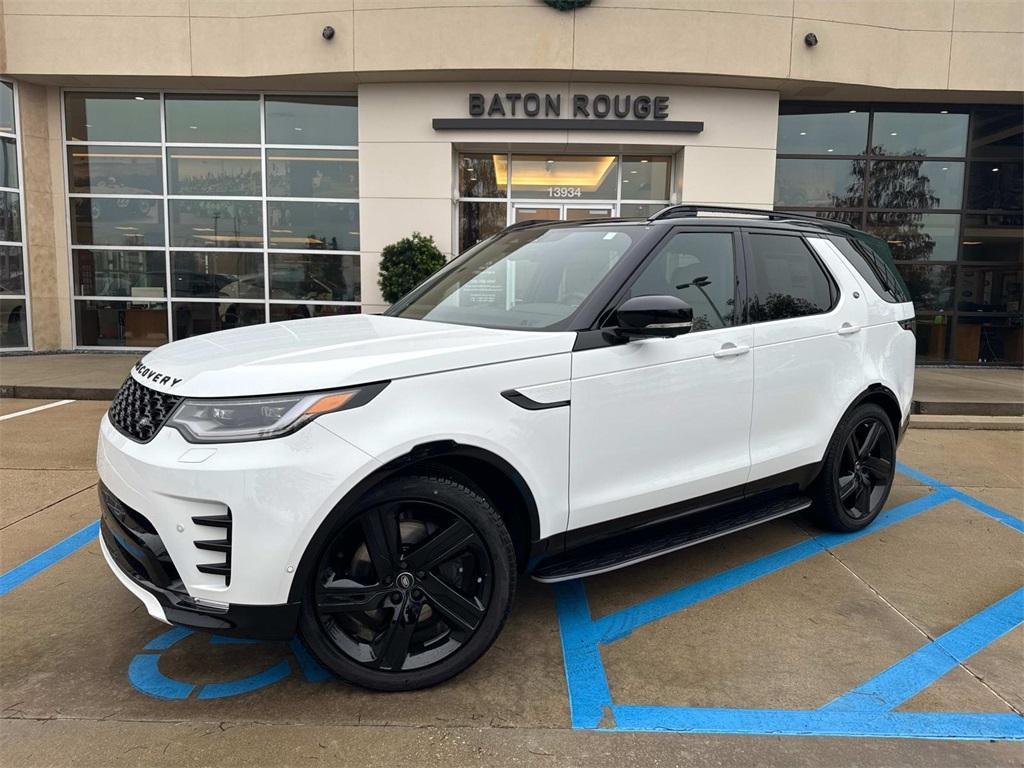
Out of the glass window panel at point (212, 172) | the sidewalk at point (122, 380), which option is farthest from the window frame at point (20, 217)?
the glass window panel at point (212, 172)

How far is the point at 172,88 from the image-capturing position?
12531 millimetres

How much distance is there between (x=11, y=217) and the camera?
488 inches

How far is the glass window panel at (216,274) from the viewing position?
13.0m

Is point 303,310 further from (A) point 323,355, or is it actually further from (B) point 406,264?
(A) point 323,355

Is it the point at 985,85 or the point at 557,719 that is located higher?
the point at 985,85

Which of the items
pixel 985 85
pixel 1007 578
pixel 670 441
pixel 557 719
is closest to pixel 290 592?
pixel 557 719

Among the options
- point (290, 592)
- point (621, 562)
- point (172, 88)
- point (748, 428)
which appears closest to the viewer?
point (290, 592)

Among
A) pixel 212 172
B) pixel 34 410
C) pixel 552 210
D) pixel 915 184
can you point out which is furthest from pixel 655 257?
pixel 915 184

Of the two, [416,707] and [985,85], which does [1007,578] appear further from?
[985,85]

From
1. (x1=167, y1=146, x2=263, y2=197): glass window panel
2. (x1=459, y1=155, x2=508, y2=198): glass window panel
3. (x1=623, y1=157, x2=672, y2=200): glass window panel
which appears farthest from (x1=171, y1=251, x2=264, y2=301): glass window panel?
(x1=623, y1=157, x2=672, y2=200): glass window panel

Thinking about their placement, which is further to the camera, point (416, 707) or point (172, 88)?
point (172, 88)

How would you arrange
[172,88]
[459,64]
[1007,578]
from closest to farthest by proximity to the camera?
[1007,578] → [459,64] → [172,88]

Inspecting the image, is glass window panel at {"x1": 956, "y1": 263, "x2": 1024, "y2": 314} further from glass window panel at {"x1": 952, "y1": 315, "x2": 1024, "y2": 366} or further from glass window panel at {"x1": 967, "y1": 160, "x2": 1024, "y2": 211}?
glass window panel at {"x1": 967, "y1": 160, "x2": 1024, "y2": 211}

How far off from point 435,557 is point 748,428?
6.11ft
